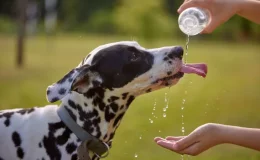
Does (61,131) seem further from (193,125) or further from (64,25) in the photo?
(64,25)

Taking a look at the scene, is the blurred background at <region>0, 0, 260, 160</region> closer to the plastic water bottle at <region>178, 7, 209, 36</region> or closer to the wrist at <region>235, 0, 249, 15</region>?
the plastic water bottle at <region>178, 7, 209, 36</region>

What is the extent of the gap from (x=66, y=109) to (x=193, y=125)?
4269 mm

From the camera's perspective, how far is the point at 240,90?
530 inches

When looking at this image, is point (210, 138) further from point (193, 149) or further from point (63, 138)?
point (63, 138)

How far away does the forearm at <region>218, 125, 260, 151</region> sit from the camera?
4270 millimetres

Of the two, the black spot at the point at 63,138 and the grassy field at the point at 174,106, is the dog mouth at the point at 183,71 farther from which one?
the grassy field at the point at 174,106

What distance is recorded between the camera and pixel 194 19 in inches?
183

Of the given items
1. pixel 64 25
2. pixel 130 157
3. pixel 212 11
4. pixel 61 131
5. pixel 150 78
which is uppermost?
pixel 212 11

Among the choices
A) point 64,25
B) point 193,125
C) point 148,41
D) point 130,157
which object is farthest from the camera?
point 64,25

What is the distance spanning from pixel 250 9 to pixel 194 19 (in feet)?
1.34

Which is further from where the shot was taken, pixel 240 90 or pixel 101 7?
pixel 101 7

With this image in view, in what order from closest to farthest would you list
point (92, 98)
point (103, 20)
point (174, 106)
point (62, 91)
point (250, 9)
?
point (62, 91)
point (92, 98)
point (250, 9)
point (174, 106)
point (103, 20)

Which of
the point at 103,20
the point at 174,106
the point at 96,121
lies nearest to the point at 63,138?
the point at 96,121

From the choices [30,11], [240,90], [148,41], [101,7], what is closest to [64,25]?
[101,7]
